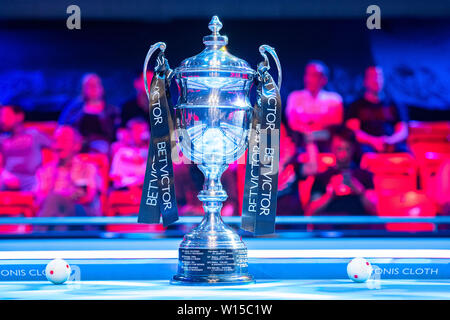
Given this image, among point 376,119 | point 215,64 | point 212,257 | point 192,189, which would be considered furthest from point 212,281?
point 376,119

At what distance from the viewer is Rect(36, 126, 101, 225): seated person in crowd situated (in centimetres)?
506

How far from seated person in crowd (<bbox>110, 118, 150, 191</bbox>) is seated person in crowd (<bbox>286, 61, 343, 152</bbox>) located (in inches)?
38.1

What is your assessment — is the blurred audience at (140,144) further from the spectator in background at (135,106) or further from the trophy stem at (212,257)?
the trophy stem at (212,257)

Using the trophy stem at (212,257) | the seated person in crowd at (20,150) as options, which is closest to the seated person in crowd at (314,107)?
the seated person in crowd at (20,150)

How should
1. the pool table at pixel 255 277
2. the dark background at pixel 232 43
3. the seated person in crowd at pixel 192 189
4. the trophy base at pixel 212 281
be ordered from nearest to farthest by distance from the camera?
the pool table at pixel 255 277
the trophy base at pixel 212 281
the seated person in crowd at pixel 192 189
the dark background at pixel 232 43

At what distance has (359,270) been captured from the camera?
2.27 metres

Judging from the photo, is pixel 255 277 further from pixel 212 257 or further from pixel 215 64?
pixel 215 64

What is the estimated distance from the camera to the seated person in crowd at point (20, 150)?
513cm

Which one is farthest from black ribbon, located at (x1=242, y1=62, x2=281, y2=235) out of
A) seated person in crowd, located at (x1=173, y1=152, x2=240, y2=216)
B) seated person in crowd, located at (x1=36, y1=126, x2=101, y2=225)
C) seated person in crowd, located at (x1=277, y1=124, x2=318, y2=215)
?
seated person in crowd, located at (x1=36, y1=126, x2=101, y2=225)

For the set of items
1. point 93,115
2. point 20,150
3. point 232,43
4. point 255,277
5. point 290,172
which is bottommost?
point 255,277

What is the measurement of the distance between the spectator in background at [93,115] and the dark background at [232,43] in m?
0.05

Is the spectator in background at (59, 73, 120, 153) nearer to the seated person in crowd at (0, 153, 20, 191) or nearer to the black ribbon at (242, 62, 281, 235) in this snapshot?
the seated person in crowd at (0, 153, 20, 191)

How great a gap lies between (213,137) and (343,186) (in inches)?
116
